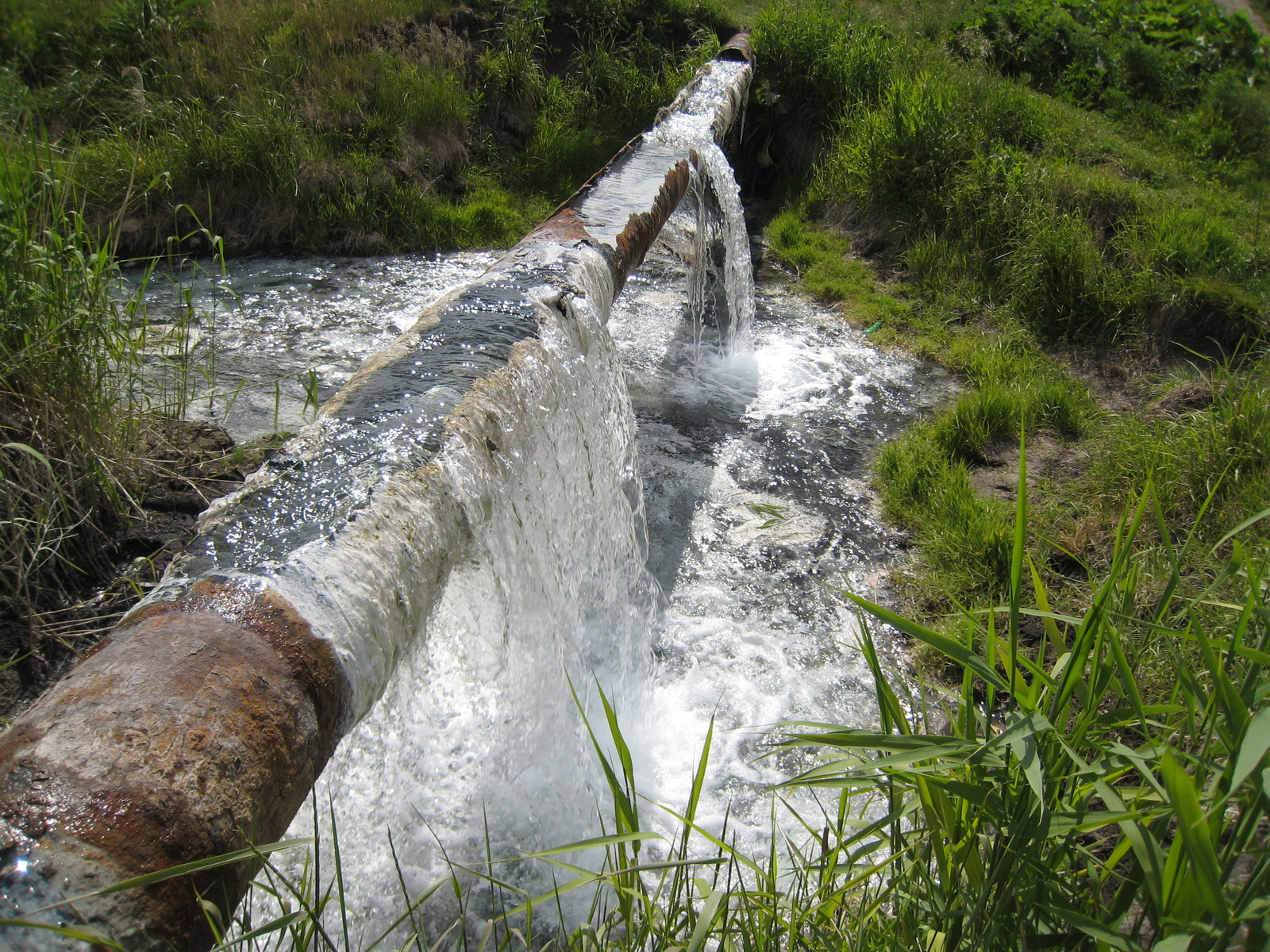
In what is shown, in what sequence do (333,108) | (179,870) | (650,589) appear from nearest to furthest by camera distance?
(179,870), (650,589), (333,108)

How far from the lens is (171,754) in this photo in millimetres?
1209

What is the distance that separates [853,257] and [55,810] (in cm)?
666

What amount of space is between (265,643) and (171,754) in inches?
10.6

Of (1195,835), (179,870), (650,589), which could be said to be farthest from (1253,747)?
(650,589)

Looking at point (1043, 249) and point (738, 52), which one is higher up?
point (738, 52)

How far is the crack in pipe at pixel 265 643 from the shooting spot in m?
1.11

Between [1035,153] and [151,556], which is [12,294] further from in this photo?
[1035,153]

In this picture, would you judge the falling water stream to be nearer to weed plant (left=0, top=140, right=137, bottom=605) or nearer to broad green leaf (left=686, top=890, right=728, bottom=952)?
broad green leaf (left=686, top=890, right=728, bottom=952)

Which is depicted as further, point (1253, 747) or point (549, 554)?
point (549, 554)

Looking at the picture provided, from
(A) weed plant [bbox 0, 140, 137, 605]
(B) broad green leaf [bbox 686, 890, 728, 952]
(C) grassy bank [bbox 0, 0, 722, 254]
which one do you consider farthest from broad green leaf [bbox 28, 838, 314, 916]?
(C) grassy bank [bbox 0, 0, 722, 254]

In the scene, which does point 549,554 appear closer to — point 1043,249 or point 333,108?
point 1043,249

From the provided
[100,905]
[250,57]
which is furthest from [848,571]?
[250,57]

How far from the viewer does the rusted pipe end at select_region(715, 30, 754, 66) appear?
7.55 meters

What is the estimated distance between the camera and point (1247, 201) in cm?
632
